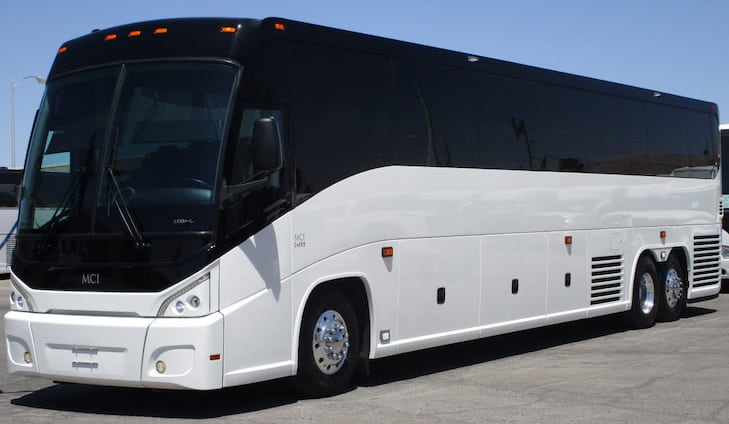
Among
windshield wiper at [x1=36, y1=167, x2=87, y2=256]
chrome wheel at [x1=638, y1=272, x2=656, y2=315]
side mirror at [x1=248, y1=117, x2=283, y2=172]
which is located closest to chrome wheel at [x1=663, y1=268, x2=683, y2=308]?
chrome wheel at [x1=638, y1=272, x2=656, y2=315]

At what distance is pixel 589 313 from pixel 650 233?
2322 millimetres

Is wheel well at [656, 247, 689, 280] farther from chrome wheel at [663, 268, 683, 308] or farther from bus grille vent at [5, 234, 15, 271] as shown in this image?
bus grille vent at [5, 234, 15, 271]

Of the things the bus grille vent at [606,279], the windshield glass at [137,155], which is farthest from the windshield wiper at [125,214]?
the bus grille vent at [606,279]

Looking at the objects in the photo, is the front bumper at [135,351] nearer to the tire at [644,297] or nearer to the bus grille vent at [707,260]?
the tire at [644,297]

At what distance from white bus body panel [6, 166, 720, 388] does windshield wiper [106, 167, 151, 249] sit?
1.50 feet

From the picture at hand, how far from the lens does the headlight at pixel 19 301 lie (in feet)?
30.0

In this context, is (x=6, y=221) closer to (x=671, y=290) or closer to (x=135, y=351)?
(x=671, y=290)

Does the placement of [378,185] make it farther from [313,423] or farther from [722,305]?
[722,305]

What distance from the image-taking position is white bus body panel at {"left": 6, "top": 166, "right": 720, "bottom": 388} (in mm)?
8539

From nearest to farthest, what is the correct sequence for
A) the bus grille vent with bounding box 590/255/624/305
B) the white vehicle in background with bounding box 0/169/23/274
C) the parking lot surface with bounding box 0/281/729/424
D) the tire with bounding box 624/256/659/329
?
1. the parking lot surface with bounding box 0/281/729/424
2. the bus grille vent with bounding box 590/255/624/305
3. the tire with bounding box 624/256/659/329
4. the white vehicle in background with bounding box 0/169/23/274

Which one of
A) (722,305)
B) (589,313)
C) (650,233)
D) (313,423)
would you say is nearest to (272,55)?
(313,423)

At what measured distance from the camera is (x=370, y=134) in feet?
34.4

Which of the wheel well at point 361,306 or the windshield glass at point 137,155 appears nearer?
the windshield glass at point 137,155

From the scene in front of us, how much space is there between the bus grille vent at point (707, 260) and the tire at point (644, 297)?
144 centimetres
